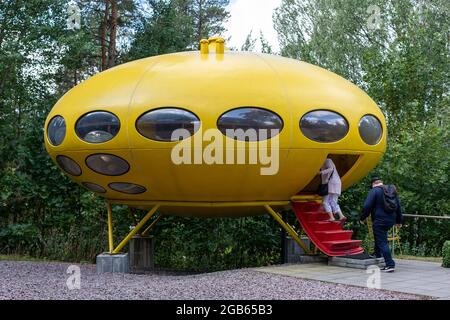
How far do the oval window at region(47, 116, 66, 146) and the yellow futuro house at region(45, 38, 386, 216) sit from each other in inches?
0.8

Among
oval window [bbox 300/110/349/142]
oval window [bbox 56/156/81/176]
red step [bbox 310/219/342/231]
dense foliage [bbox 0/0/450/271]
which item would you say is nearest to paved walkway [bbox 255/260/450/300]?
red step [bbox 310/219/342/231]

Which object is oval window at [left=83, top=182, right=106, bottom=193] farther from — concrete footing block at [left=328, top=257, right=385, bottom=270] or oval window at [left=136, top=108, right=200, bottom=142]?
concrete footing block at [left=328, top=257, right=385, bottom=270]

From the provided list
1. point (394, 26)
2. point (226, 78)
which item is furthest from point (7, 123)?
point (394, 26)

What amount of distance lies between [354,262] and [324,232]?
83 cm

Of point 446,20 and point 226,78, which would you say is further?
point 446,20

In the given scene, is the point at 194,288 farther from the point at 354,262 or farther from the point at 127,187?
the point at 354,262

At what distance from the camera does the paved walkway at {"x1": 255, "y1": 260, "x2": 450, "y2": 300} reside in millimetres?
7516

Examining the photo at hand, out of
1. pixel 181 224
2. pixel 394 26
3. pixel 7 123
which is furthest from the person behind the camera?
pixel 394 26

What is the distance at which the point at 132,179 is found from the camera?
372 inches

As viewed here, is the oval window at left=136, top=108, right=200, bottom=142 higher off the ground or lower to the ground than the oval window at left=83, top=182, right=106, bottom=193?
higher

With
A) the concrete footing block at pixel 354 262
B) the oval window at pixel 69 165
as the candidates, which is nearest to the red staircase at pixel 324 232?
the concrete footing block at pixel 354 262

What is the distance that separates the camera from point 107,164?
9.45 meters

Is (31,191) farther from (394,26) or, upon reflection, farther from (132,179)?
(394,26)
